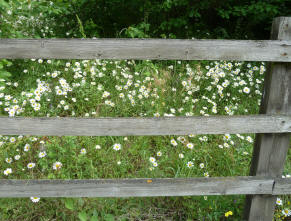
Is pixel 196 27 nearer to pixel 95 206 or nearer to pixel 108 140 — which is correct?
pixel 108 140

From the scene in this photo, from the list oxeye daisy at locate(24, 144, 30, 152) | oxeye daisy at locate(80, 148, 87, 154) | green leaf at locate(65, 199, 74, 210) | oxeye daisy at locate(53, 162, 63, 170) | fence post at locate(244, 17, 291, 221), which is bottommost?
green leaf at locate(65, 199, 74, 210)

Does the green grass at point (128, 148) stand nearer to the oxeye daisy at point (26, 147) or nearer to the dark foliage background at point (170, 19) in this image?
the oxeye daisy at point (26, 147)

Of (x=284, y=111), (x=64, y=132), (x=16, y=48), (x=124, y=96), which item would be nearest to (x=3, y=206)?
(x=64, y=132)

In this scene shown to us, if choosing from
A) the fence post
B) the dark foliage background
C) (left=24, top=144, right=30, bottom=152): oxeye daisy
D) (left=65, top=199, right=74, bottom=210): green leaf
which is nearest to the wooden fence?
the fence post

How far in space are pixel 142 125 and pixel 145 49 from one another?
0.47 meters

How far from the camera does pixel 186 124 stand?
5.78ft

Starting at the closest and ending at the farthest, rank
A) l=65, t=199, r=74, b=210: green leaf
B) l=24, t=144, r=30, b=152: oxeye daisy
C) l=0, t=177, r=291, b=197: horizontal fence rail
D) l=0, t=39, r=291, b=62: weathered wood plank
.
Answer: l=0, t=39, r=291, b=62: weathered wood plank < l=0, t=177, r=291, b=197: horizontal fence rail < l=65, t=199, r=74, b=210: green leaf < l=24, t=144, r=30, b=152: oxeye daisy

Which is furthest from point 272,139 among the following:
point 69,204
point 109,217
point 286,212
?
point 69,204

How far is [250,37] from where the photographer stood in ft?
18.0

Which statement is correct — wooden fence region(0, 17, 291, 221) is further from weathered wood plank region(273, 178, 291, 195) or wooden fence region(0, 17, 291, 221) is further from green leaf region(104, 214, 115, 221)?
green leaf region(104, 214, 115, 221)

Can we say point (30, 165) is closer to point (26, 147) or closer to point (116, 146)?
point (26, 147)

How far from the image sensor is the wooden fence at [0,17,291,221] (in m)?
1.56

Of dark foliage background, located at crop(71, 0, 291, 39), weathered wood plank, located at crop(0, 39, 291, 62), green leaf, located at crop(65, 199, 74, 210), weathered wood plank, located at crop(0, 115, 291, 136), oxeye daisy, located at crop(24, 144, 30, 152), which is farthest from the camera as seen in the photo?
dark foliage background, located at crop(71, 0, 291, 39)

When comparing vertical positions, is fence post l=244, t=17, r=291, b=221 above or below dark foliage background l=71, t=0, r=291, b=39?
below
